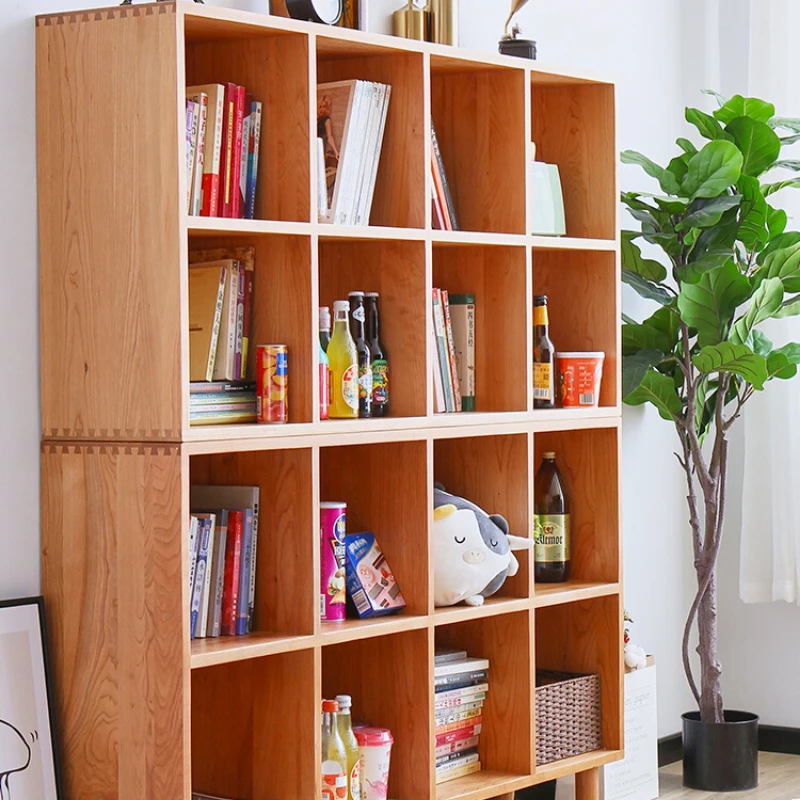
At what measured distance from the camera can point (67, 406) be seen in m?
2.36

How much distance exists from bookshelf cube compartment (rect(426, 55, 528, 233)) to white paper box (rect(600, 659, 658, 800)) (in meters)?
1.29

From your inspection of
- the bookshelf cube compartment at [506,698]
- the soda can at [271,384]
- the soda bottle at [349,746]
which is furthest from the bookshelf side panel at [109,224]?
the bookshelf cube compartment at [506,698]

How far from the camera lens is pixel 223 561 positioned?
96.2 inches

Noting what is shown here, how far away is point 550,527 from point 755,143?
1199mm

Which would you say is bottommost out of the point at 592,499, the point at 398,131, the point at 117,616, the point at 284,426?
the point at 117,616

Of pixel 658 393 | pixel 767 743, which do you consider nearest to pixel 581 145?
pixel 658 393

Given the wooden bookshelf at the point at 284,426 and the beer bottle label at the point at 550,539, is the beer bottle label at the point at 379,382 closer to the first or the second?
the wooden bookshelf at the point at 284,426

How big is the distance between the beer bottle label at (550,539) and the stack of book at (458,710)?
1.00ft

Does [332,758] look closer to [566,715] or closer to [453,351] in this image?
[566,715]

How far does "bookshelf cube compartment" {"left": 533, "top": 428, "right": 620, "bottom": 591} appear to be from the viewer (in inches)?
123

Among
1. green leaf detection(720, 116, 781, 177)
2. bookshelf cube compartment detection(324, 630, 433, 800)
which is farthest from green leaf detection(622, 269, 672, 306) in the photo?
bookshelf cube compartment detection(324, 630, 433, 800)

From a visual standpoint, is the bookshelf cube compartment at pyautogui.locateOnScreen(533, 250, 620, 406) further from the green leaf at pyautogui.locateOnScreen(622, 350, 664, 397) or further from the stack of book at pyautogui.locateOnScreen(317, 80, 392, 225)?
the stack of book at pyautogui.locateOnScreen(317, 80, 392, 225)

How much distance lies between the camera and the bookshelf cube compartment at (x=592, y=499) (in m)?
3.13

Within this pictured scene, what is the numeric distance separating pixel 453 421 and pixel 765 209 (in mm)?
1277
